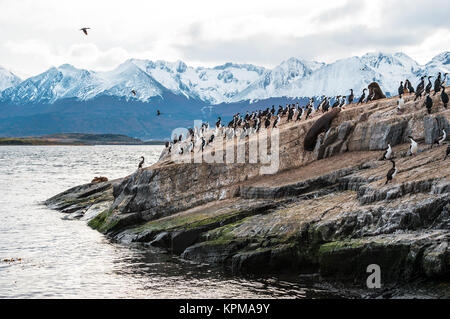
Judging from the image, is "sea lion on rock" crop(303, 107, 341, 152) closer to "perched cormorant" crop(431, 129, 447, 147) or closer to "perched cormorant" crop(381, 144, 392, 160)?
"perched cormorant" crop(381, 144, 392, 160)

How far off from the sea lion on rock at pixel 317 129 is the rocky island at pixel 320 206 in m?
0.36

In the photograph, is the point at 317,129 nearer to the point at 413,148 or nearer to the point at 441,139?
the point at 413,148

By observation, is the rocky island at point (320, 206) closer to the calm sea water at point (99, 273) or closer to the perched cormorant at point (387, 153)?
the perched cormorant at point (387, 153)

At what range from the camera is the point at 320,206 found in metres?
30.0

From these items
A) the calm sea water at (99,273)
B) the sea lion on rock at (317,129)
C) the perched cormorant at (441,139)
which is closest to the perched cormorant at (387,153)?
the perched cormorant at (441,139)

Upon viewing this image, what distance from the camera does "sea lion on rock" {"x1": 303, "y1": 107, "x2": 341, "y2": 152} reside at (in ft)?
129

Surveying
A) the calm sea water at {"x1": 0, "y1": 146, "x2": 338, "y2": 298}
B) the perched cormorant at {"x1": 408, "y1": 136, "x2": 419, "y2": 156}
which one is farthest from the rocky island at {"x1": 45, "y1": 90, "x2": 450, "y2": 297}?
the calm sea water at {"x1": 0, "y1": 146, "x2": 338, "y2": 298}

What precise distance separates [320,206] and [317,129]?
35.8 ft

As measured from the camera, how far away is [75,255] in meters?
34.8

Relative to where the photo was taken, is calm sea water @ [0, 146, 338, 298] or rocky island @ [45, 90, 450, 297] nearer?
rocky island @ [45, 90, 450, 297]

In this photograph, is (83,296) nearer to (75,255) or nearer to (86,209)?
(75,255)

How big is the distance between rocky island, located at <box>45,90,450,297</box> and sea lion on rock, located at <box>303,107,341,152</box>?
359mm
